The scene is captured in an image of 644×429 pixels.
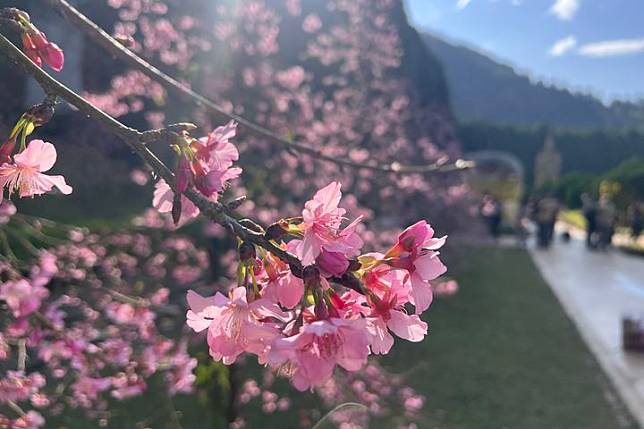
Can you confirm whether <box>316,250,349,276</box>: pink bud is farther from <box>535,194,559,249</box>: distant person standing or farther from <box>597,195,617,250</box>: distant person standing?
<box>597,195,617,250</box>: distant person standing

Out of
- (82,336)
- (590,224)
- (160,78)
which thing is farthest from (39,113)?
(590,224)

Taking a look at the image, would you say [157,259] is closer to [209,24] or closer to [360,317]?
[209,24]

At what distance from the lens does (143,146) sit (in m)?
0.69

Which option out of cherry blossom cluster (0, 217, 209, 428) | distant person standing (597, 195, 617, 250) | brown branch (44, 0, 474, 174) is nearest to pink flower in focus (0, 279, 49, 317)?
cherry blossom cluster (0, 217, 209, 428)

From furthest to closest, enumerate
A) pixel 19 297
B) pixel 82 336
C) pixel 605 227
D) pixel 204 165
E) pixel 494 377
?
pixel 605 227
pixel 494 377
pixel 82 336
pixel 19 297
pixel 204 165

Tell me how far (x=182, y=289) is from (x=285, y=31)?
2.79 metres

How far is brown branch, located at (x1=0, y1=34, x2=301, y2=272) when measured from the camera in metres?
0.64

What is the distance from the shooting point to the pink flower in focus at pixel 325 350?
0.60m

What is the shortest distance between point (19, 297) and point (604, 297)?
773cm

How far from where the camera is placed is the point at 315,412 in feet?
13.8

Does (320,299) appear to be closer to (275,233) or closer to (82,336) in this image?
(275,233)

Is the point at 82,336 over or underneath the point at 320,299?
underneath

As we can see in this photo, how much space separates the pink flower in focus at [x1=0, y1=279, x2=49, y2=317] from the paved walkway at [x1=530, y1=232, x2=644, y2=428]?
3.61 m

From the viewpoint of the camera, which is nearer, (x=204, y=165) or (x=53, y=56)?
(x=204, y=165)
